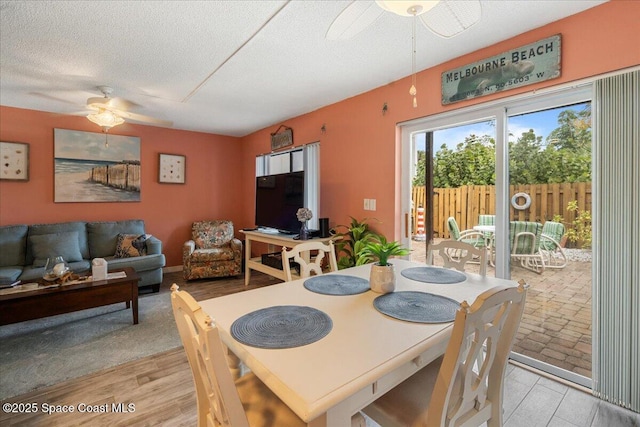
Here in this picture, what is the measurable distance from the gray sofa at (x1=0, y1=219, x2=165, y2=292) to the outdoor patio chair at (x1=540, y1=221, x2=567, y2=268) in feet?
13.4

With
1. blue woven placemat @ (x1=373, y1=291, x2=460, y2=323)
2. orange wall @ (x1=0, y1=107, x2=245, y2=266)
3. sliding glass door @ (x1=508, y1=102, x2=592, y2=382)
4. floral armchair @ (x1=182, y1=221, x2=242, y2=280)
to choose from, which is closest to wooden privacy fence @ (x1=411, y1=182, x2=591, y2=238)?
sliding glass door @ (x1=508, y1=102, x2=592, y2=382)

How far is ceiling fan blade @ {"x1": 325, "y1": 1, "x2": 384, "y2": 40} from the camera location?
4.07 ft

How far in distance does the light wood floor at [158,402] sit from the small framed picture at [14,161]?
3298 millimetres

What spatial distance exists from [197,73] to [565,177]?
3.13 metres

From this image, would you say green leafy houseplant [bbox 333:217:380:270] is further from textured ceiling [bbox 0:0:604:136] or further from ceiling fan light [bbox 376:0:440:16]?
ceiling fan light [bbox 376:0:440:16]

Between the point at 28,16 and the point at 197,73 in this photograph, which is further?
the point at 197,73

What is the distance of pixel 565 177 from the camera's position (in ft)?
6.75

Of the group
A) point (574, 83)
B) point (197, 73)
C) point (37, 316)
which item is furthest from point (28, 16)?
point (574, 83)

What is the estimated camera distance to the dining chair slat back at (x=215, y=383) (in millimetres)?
744

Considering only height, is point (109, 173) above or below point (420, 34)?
below

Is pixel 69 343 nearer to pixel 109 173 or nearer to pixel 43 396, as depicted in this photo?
pixel 43 396

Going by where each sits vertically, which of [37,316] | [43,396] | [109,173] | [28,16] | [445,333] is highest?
[28,16]

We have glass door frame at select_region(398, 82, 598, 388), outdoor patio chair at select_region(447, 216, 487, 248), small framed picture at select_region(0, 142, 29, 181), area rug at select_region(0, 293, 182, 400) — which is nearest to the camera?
glass door frame at select_region(398, 82, 598, 388)

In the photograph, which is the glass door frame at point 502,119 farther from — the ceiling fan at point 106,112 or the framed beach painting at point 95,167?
the framed beach painting at point 95,167
